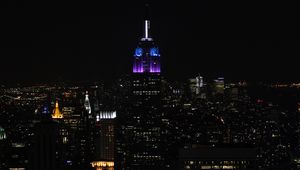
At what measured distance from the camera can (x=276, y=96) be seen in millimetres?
36625

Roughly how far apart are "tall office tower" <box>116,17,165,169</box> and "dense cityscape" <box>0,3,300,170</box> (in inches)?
2.3

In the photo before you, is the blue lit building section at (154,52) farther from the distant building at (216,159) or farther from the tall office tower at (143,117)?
the distant building at (216,159)

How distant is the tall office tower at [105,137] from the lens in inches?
1599

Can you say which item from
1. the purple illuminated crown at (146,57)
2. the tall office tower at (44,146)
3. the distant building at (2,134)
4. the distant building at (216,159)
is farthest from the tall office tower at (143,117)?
the tall office tower at (44,146)

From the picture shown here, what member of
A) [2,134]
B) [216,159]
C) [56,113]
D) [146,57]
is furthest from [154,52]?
[216,159]

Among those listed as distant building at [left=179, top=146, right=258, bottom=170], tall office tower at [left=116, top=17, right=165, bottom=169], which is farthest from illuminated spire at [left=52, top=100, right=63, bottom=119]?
distant building at [left=179, top=146, right=258, bottom=170]

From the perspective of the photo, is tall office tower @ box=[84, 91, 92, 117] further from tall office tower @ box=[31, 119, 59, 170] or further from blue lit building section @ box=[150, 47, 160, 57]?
tall office tower @ box=[31, 119, 59, 170]

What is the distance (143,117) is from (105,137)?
251cm

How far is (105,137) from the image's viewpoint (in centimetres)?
4209

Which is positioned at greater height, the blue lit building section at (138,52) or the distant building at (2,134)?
the blue lit building section at (138,52)

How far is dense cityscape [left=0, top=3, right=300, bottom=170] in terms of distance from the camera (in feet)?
107

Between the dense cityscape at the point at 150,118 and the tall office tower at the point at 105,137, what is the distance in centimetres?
6

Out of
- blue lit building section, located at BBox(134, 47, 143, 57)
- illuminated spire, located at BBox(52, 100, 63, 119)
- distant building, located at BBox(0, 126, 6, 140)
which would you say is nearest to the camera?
distant building, located at BBox(0, 126, 6, 140)

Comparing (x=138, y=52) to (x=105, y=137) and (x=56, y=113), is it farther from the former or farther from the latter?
(x=56, y=113)
